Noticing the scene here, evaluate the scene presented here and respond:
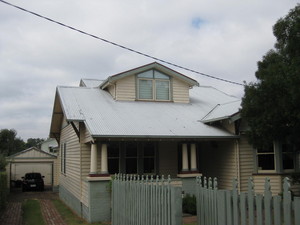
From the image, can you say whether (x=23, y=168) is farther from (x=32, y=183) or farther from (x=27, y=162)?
(x=32, y=183)

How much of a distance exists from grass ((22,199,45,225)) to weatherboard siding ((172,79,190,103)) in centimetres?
863

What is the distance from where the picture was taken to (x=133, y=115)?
1541cm

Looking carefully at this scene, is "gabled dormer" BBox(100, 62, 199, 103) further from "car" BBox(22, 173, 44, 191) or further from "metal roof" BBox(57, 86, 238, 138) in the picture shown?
"car" BBox(22, 173, 44, 191)

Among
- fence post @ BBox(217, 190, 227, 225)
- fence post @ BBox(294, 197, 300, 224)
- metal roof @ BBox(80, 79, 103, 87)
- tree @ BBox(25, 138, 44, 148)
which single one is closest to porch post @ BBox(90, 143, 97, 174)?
fence post @ BBox(217, 190, 227, 225)

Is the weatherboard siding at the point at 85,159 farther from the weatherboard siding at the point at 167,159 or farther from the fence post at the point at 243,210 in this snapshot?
the fence post at the point at 243,210

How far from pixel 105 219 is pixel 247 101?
21.6 ft

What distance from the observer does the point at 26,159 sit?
111ft

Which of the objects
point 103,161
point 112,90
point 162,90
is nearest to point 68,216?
point 103,161

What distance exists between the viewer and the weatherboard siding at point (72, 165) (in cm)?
1525

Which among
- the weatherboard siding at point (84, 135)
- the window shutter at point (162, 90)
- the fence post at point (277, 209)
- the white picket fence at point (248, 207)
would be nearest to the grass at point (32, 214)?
the weatherboard siding at point (84, 135)

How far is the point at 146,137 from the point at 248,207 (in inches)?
344

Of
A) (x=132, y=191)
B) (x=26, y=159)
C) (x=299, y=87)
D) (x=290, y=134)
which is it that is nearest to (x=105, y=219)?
(x=132, y=191)

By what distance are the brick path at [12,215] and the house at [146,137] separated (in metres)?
2.39

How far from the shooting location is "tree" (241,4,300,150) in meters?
9.21
